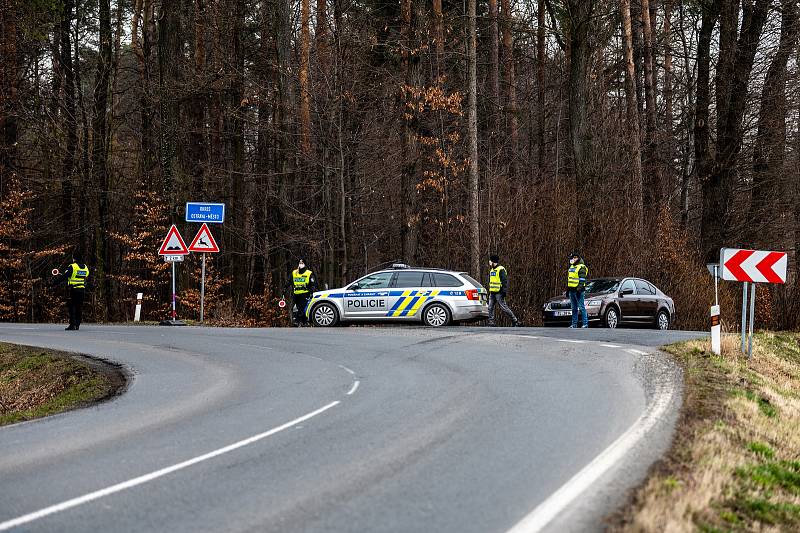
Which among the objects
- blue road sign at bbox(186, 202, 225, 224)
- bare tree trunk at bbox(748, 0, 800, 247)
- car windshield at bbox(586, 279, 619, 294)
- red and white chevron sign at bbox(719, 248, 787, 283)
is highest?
bare tree trunk at bbox(748, 0, 800, 247)

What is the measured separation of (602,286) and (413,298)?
5.83 meters

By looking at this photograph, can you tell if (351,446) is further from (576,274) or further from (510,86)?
(510,86)

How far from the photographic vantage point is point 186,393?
1262cm

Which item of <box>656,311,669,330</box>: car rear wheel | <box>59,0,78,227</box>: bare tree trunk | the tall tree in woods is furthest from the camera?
<box>59,0,78,227</box>: bare tree trunk

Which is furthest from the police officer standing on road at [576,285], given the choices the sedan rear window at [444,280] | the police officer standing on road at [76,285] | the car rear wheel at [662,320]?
the police officer standing on road at [76,285]

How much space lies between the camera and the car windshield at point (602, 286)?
27.6 metres

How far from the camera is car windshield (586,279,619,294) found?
90.5 feet

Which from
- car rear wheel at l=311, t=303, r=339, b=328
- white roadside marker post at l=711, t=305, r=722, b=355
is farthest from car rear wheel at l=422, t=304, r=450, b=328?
white roadside marker post at l=711, t=305, r=722, b=355

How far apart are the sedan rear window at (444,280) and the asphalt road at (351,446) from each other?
8.62 m

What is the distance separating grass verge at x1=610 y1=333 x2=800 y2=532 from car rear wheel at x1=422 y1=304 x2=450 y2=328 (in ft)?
37.6

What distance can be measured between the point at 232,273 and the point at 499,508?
3607 cm

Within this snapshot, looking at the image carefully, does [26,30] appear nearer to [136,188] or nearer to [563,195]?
[136,188]

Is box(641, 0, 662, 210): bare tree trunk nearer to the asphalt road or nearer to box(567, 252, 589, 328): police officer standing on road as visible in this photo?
box(567, 252, 589, 328): police officer standing on road

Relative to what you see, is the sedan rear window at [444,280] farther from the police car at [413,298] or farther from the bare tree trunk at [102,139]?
the bare tree trunk at [102,139]
